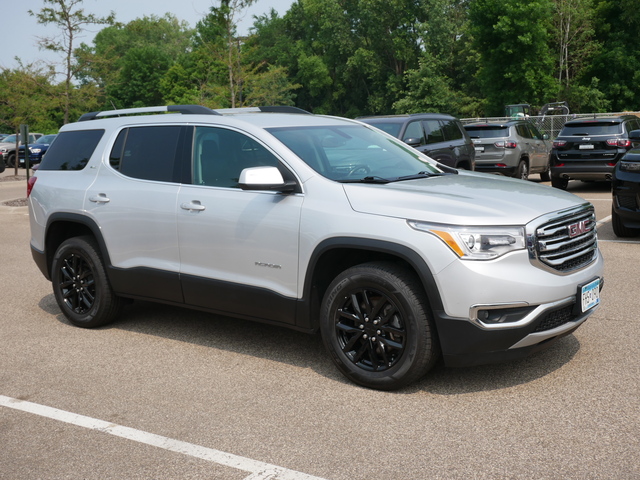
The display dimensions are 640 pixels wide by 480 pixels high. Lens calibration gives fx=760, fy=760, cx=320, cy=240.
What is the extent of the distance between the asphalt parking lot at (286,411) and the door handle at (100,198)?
3.62ft

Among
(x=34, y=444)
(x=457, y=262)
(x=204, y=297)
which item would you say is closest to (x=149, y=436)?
(x=34, y=444)

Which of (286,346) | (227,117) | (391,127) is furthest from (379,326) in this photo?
(391,127)

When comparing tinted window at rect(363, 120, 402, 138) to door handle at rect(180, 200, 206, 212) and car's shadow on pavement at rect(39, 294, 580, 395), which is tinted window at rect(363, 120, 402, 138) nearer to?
car's shadow on pavement at rect(39, 294, 580, 395)

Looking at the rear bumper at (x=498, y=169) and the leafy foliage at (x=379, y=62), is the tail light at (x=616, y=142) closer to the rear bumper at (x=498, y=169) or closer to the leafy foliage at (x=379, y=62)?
the rear bumper at (x=498, y=169)

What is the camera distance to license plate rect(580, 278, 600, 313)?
4.65 meters

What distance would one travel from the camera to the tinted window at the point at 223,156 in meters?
5.30

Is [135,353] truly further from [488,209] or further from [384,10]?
[384,10]

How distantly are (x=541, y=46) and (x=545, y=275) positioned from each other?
5560cm

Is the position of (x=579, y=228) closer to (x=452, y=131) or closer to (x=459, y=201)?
(x=459, y=201)

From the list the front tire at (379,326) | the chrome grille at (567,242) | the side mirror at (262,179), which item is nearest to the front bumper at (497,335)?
the front tire at (379,326)

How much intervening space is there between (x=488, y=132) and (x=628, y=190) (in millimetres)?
9160

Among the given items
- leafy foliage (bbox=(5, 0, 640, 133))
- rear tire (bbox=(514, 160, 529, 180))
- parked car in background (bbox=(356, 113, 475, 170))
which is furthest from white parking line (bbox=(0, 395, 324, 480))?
leafy foliage (bbox=(5, 0, 640, 133))

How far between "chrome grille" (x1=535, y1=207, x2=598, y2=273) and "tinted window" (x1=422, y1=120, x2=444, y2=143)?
9.42m

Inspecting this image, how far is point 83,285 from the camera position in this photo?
21.0 feet
